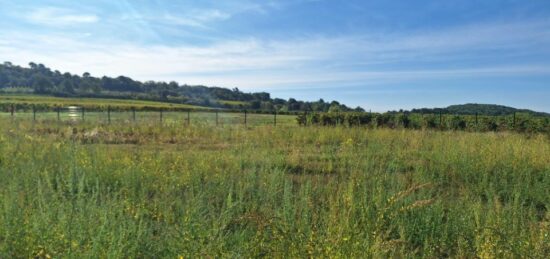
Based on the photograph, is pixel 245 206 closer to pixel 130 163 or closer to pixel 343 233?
pixel 343 233

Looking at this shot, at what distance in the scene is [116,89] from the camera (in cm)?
11469

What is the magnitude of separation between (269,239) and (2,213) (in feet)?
8.97

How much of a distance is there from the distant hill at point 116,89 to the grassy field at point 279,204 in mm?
75194

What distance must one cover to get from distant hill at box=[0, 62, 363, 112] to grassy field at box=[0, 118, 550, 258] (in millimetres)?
75194

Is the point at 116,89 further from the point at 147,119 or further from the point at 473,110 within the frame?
the point at 473,110

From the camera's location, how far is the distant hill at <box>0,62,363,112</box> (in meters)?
97.1

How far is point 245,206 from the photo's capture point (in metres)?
5.46

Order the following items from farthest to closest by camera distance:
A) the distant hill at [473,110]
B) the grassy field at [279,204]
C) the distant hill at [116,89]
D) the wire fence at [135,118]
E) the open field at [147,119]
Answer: the distant hill at [116,89], the distant hill at [473,110], the wire fence at [135,118], the open field at [147,119], the grassy field at [279,204]

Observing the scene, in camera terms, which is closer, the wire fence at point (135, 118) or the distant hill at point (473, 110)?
the wire fence at point (135, 118)

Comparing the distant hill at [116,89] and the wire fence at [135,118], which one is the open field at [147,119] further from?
the distant hill at [116,89]

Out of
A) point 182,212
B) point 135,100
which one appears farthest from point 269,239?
point 135,100

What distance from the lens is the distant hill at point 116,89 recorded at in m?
97.1

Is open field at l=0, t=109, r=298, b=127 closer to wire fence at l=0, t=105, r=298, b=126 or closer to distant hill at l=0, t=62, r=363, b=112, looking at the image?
wire fence at l=0, t=105, r=298, b=126

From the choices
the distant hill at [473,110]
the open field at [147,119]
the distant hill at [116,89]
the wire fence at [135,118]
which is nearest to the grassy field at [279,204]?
the open field at [147,119]
